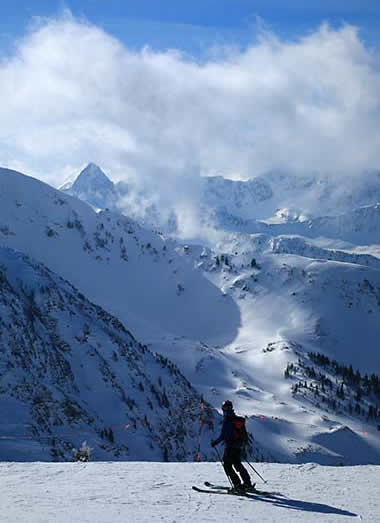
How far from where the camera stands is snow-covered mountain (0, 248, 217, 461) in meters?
47.9

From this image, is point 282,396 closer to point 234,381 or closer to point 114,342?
point 234,381

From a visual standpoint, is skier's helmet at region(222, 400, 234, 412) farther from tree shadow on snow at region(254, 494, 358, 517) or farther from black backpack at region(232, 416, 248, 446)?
tree shadow on snow at region(254, 494, 358, 517)

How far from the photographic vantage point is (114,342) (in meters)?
83.9

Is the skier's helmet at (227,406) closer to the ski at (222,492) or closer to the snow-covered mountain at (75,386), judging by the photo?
the ski at (222,492)

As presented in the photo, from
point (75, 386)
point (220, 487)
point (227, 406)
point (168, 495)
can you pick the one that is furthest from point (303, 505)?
point (75, 386)

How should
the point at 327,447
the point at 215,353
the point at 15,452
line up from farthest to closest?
the point at 215,353, the point at 327,447, the point at 15,452

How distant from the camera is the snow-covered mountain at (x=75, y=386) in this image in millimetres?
47875

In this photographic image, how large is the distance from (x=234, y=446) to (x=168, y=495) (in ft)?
8.31

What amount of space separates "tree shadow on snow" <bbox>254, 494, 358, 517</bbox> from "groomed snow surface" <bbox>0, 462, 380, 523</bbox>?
27 millimetres

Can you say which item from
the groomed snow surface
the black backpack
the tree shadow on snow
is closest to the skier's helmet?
the black backpack

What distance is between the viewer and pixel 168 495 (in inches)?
656

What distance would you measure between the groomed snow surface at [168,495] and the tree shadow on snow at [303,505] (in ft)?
0.09

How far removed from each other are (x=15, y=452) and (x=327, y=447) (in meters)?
95.2

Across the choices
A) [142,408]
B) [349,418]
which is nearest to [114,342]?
[142,408]
